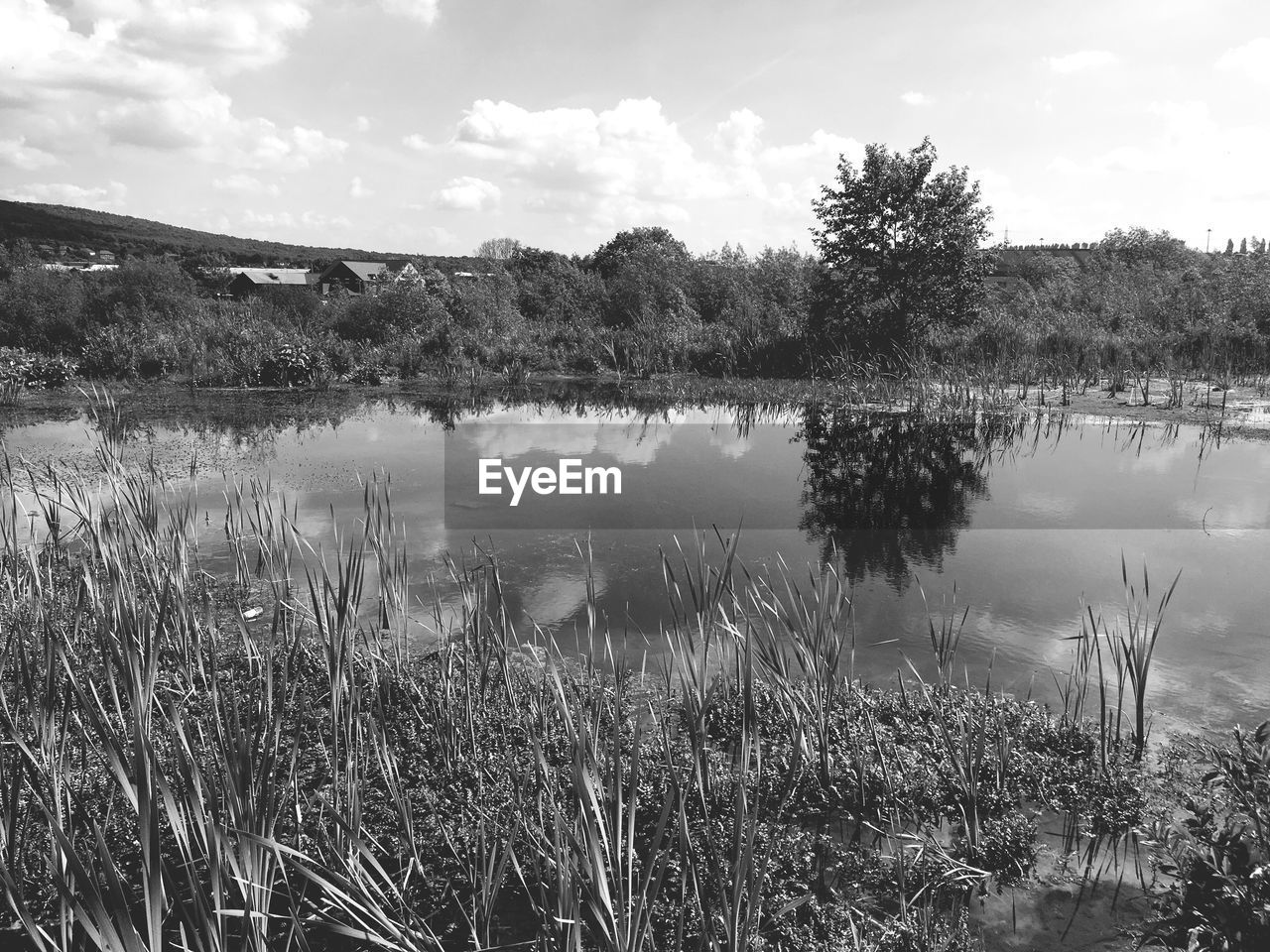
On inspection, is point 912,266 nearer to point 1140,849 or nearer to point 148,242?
point 1140,849

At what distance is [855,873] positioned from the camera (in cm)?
313

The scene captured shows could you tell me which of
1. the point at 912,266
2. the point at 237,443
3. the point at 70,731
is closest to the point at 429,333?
the point at 237,443

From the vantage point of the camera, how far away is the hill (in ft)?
226

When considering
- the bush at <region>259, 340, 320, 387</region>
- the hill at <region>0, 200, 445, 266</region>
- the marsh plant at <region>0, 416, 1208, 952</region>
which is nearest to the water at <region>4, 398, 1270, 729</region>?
the marsh plant at <region>0, 416, 1208, 952</region>

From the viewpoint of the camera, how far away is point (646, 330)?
21500 millimetres

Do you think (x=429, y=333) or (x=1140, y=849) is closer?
(x=1140, y=849)

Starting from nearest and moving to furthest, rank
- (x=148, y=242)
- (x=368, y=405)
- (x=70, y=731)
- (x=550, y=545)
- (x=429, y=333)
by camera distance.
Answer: (x=70, y=731)
(x=550, y=545)
(x=368, y=405)
(x=429, y=333)
(x=148, y=242)

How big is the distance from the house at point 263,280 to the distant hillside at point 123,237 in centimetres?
687

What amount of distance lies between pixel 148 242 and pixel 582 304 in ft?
235

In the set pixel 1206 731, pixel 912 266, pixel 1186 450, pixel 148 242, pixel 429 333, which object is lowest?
pixel 1206 731

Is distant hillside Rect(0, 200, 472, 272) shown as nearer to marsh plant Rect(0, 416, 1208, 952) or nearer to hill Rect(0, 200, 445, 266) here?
hill Rect(0, 200, 445, 266)

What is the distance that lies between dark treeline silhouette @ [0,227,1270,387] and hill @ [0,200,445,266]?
48421 mm

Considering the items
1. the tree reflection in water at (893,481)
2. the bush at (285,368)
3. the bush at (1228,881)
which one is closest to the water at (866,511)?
the tree reflection in water at (893,481)

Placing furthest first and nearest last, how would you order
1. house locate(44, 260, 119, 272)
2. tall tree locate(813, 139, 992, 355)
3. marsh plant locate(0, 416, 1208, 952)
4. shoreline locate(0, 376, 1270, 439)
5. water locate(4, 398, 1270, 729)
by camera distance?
1. house locate(44, 260, 119, 272)
2. tall tree locate(813, 139, 992, 355)
3. shoreline locate(0, 376, 1270, 439)
4. water locate(4, 398, 1270, 729)
5. marsh plant locate(0, 416, 1208, 952)
